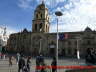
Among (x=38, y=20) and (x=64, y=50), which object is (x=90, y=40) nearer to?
(x=64, y=50)

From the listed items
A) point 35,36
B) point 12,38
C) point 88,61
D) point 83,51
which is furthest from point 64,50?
point 88,61

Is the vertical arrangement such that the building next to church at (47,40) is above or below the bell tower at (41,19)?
below

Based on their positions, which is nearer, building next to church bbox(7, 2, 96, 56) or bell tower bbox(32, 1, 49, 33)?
building next to church bbox(7, 2, 96, 56)

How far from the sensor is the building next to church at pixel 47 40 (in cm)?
6431

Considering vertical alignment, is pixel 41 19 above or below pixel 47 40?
above

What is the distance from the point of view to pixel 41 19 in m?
67.9

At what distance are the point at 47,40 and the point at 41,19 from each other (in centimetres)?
829

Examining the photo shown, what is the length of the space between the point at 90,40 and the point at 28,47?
2511cm

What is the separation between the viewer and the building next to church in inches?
2532

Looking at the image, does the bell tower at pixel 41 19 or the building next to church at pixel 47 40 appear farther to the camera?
the bell tower at pixel 41 19

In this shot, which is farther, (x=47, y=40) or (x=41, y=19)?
(x=47, y=40)

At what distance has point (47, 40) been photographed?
68938 mm

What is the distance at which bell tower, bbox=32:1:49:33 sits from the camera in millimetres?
67688

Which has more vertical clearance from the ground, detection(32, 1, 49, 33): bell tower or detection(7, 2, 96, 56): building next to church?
detection(32, 1, 49, 33): bell tower
